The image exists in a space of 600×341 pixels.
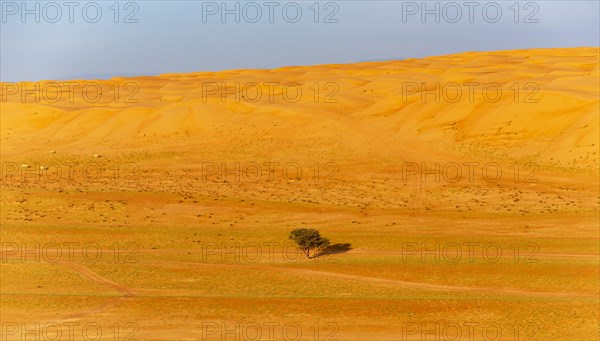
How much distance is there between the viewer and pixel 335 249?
25.6 m

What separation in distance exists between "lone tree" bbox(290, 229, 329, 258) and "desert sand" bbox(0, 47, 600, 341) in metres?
0.69

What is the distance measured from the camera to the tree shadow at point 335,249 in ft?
82.6

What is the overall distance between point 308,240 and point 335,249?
1.61 meters

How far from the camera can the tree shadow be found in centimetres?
2517

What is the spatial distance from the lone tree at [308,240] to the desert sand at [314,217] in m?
0.69
